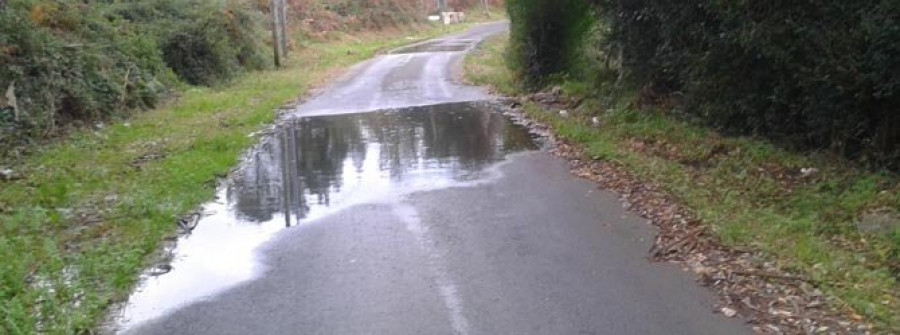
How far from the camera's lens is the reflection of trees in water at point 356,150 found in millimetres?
10359

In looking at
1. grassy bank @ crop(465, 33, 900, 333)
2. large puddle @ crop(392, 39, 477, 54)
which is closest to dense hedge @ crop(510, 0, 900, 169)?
grassy bank @ crop(465, 33, 900, 333)

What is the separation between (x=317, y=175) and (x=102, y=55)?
9316 mm

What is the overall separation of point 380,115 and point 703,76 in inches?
296

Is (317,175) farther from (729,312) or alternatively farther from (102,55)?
(102,55)

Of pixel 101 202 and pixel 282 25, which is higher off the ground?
pixel 101 202

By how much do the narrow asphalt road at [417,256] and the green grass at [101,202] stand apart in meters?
0.37

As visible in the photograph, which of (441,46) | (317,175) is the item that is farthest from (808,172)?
(441,46)

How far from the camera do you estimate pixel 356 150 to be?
44.1 ft

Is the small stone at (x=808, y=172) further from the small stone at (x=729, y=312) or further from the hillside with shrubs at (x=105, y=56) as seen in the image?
the hillside with shrubs at (x=105, y=56)

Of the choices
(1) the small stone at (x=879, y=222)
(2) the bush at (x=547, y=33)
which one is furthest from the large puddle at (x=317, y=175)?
(1) the small stone at (x=879, y=222)

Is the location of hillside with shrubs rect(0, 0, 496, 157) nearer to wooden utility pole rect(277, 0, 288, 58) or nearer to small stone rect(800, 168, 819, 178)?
wooden utility pole rect(277, 0, 288, 58)

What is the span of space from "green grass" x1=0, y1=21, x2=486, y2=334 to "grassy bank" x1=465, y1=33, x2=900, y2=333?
5253 millimetres

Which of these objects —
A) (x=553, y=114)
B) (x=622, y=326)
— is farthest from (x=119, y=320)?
(x=553, y=114)

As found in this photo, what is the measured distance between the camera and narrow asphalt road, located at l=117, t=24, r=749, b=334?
592 centimetres
